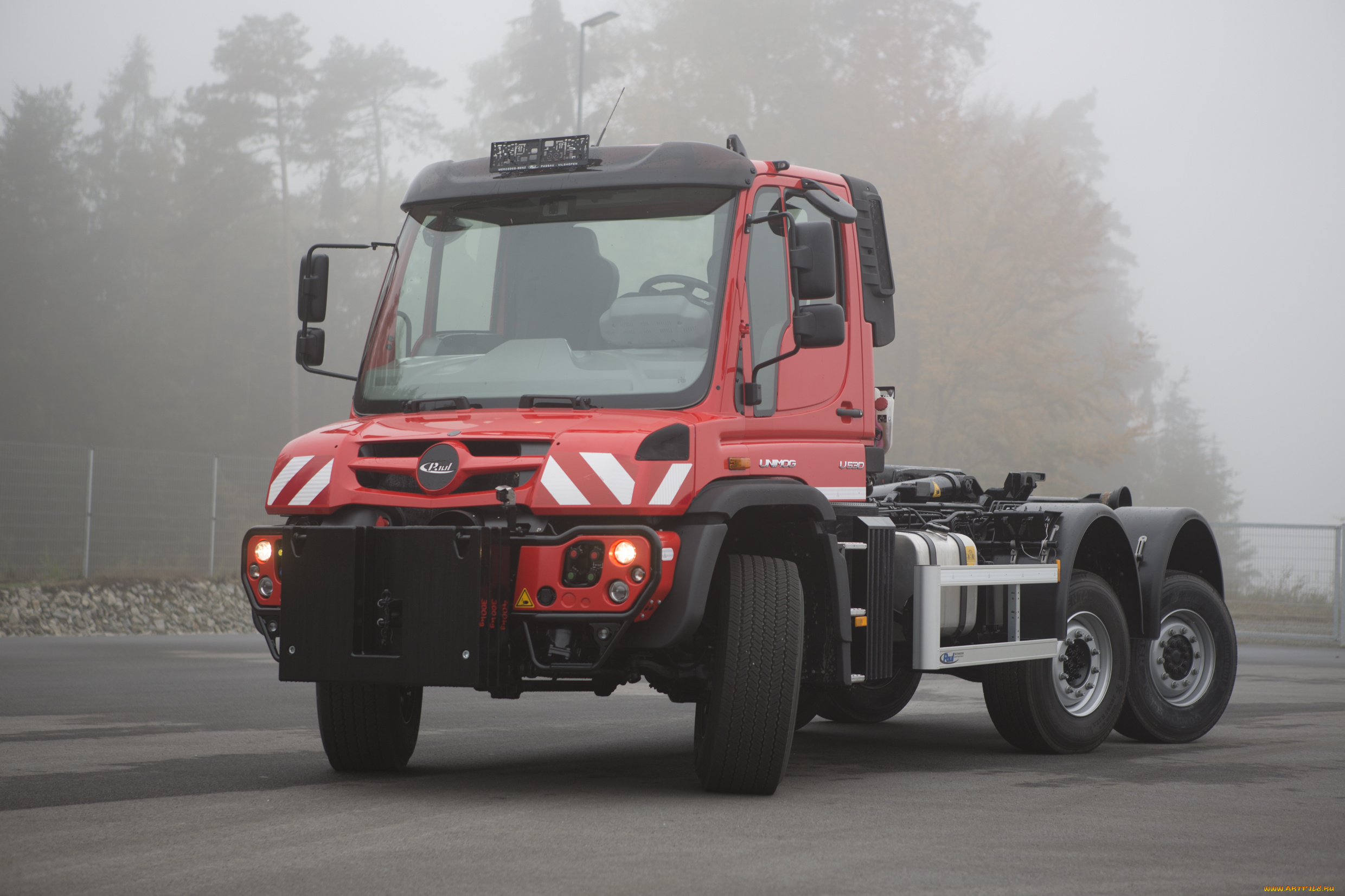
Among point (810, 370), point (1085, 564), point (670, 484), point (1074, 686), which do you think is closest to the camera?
point (670, 484)

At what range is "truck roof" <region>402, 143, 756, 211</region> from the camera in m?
7.40

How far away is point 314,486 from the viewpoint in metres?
6.99

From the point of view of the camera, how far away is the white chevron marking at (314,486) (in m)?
6.96

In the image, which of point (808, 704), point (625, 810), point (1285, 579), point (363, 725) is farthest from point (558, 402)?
point (1285, 579)

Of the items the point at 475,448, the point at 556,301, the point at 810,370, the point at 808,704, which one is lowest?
the point at 808,704

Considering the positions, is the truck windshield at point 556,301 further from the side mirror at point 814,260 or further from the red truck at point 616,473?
the side mirror at point 814,260

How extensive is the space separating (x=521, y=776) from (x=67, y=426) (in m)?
37.6

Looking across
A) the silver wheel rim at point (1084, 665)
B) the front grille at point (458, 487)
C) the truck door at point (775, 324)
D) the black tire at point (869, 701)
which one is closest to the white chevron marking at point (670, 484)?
the front grille at point (458, 487)

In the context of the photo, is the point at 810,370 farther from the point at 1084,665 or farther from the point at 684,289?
the point at 1084,665

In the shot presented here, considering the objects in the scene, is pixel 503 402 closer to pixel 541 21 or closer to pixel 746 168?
pixel 746 168

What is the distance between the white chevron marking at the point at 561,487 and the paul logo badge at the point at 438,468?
441 mm

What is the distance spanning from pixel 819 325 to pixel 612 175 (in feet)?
4.49

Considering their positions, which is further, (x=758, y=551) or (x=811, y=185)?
(x=811, y=185)

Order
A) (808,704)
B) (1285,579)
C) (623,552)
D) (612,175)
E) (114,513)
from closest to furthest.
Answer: (623,552)
(612,175)
(808,704)
(114,513)
(1285,579)
